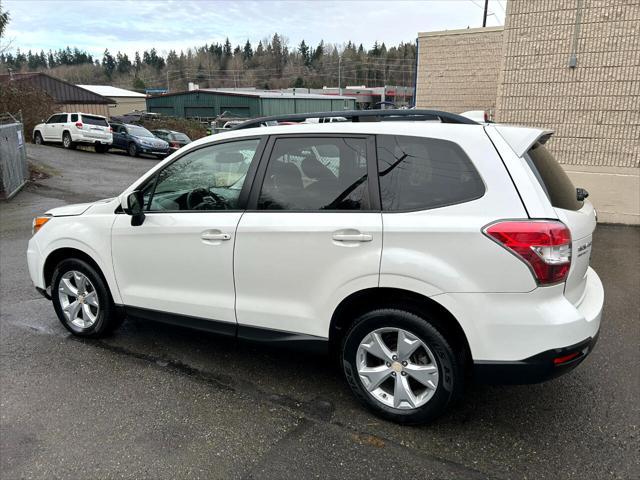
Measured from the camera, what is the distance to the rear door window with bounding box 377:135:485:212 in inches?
111

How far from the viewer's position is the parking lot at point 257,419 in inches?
108

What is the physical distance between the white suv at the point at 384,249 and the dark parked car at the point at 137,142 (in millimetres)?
21048

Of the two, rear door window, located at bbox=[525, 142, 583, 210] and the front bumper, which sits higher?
rear door window, located at bbox=[525, 142, 583, 210]

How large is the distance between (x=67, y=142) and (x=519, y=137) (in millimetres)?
25452

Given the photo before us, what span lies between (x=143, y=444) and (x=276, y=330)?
3.39 ft

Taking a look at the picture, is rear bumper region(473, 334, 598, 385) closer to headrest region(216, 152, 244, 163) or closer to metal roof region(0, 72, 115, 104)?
headrest region(216, 152, 244, 163)

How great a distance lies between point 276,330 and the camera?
336 centimetres

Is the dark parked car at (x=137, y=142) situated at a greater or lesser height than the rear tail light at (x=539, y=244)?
lesser

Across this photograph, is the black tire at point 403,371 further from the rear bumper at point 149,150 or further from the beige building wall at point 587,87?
the rear bumper at point 149,150

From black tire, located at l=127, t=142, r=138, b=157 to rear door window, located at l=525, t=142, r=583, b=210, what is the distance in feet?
75.8

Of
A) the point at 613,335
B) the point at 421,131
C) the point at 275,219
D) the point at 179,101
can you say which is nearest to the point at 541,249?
the point at 421,131

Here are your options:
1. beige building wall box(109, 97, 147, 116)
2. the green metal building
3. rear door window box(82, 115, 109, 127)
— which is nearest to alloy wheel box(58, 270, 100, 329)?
rear door window box(82, 115, 109, 127)

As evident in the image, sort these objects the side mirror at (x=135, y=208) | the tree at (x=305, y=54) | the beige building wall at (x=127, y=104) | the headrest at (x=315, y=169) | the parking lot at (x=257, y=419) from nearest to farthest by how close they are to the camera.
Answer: the parking lot at (x=257, y=419), the headrest at (x=315, y=169), the side mirror at (x=135, y=208), the beige building wall at (x=127, y=104), the tree at (x=305, y=54)

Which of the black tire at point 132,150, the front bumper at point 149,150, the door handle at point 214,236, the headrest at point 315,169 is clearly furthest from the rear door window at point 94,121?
the headrest at point 315,169
